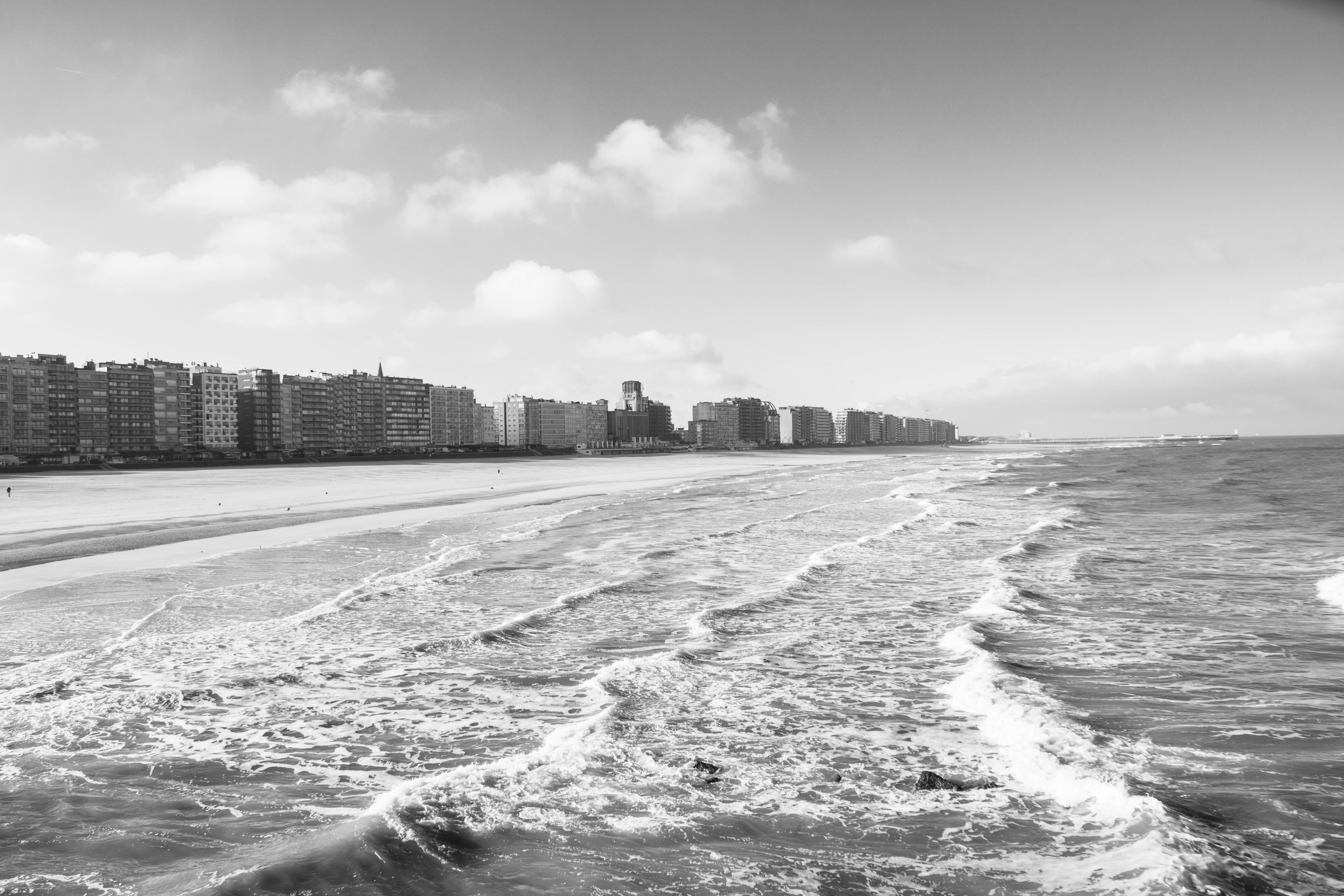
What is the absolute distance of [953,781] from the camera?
21.1 ft

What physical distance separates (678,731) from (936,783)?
229 cm

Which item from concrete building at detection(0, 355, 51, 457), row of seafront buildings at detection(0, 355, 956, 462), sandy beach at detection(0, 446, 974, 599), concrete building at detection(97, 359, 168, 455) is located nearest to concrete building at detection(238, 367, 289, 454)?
row of seafront buildings at detection(0, 355, 956, 462)

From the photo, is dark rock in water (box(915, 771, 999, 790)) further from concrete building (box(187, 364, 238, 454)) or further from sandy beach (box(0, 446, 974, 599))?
concrete building (box(187, 364, 238, 454))

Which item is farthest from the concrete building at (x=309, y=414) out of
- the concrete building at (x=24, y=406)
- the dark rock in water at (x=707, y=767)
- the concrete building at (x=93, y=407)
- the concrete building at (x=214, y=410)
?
the dark rock in water at (x=707, y=767)

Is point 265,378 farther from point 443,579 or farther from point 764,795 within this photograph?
point 764,795

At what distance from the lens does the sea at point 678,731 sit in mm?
5121

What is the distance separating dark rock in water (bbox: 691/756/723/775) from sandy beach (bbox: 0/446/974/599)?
13.8 m

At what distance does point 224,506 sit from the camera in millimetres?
34844

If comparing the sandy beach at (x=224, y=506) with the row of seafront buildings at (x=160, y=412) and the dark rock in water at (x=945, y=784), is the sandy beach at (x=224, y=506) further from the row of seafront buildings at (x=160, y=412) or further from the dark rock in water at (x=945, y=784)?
the row of seafront buildings at (x=160, y=412)

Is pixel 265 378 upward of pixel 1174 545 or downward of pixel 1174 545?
upward

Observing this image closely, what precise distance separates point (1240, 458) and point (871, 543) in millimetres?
95339

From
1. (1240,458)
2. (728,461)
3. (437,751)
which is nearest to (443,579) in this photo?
(437,751)

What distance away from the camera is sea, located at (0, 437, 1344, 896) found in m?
5.12

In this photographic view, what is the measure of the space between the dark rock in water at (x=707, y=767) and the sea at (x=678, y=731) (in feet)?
0.14
